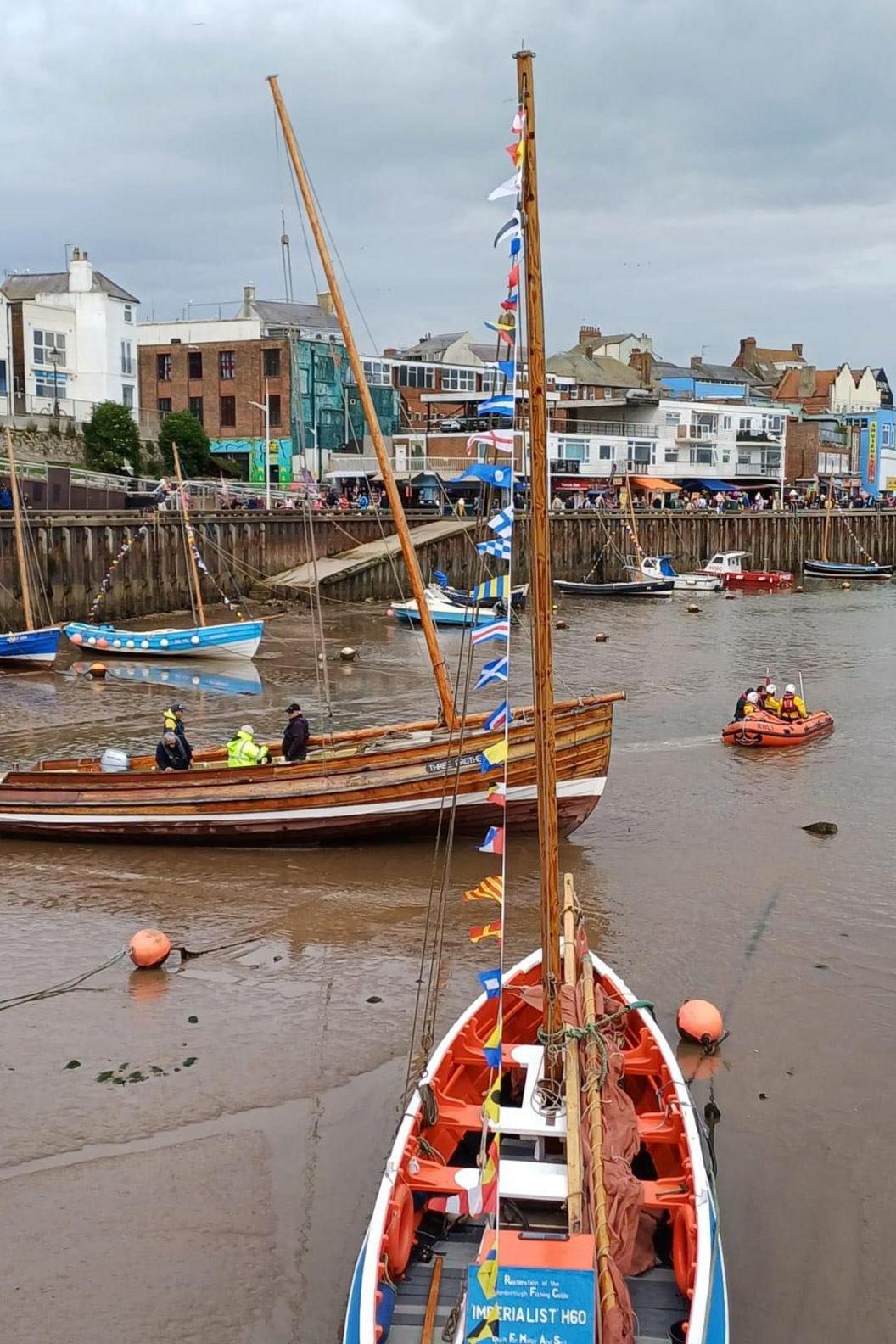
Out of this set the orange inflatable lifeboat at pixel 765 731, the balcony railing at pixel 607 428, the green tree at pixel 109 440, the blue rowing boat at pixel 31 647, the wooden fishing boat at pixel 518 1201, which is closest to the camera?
the wooden fishing boat at pixel 518 1201

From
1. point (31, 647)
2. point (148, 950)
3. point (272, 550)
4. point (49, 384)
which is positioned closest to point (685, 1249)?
point (148, 950)

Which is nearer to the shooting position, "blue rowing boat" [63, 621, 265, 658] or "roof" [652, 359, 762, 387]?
"blue rowing boat" [63, 621, 265, 658]

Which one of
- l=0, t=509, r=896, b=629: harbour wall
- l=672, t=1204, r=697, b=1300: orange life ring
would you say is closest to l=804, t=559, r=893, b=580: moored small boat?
l=0, t=509, r=896, b=629: harbour wall

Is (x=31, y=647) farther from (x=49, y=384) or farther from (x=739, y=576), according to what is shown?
(x=739, y=576)

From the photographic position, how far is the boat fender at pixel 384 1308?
7.50m

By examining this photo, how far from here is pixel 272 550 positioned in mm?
54969

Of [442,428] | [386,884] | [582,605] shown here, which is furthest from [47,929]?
[442,428]

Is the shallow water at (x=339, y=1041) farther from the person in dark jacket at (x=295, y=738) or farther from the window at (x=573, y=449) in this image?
the window at (x=573, y=449)

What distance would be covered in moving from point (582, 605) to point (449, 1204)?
51.9m

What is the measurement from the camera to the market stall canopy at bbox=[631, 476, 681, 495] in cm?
8667

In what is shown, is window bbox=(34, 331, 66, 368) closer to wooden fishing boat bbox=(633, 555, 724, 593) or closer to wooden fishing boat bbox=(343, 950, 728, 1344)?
wooden fishing boat bbox=(633, 555, 724, 593)

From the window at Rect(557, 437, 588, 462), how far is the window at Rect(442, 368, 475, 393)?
27.7 feet

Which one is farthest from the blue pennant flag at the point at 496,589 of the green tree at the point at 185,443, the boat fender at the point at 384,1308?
the green tree at the point at 185,443

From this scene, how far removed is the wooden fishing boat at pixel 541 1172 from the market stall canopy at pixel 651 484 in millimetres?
78208
